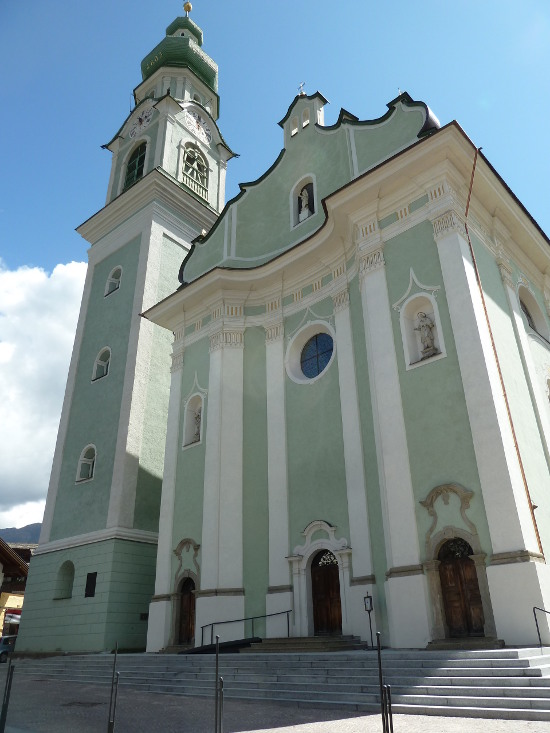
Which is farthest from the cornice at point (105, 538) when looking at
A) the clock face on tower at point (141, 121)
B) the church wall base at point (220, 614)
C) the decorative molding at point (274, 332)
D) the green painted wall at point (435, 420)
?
the clock face on tower at point (141, 121)

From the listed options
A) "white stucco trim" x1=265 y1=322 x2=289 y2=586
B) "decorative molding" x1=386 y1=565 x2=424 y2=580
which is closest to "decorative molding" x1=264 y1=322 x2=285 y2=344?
"white stucco trim" x1=265 y1=322 x2=289 y2=586

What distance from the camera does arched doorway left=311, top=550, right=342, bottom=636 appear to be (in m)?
13.7

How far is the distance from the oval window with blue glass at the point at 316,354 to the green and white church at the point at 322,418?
0.09 meters

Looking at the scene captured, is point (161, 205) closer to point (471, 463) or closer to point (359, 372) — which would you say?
point (359, 372)

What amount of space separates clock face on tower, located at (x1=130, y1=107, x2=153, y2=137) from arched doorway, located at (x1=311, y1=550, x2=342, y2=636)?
2338 cm

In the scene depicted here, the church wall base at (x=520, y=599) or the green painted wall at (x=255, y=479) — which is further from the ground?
the green painted wall at (x=255, y=479)

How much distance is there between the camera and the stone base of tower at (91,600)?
1770cm

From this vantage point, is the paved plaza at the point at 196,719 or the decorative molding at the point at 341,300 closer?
the paved plaza at the point at 196,719

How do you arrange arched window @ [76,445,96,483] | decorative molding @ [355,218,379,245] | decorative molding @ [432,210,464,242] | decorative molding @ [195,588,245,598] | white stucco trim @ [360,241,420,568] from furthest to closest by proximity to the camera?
arched window @ [76,445,96,483] → decorative molding @ [355,218,379,245] → decorative molding @ [195,588,245,598] → decorative molding @ [432,210,464,242] → white stucco trim @ [360,241,420,568]

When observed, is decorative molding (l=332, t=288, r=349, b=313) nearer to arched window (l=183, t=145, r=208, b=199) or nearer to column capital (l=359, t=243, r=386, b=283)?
column capital (l=359, t=243, r=386, b=283)

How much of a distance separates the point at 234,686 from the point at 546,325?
14161 millimetres

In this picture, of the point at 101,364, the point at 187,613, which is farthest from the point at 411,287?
the point at 101,364

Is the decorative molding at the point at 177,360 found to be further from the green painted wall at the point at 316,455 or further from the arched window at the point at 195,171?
the arched window at the point at 195,171

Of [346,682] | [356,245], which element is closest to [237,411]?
[356,245]
